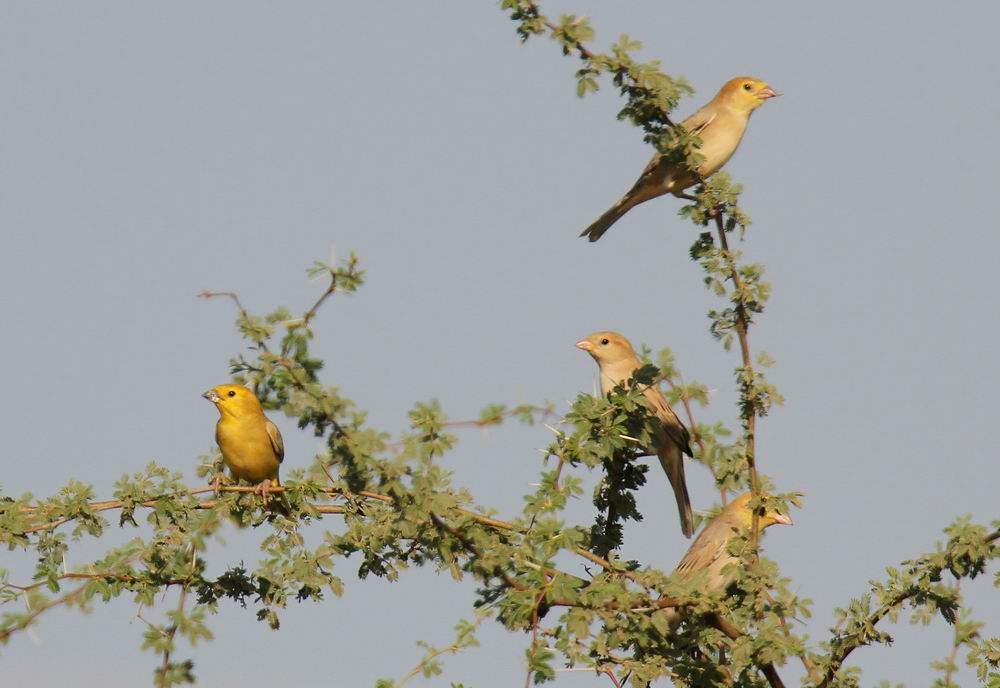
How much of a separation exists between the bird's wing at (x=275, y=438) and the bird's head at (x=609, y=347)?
7.26 feet

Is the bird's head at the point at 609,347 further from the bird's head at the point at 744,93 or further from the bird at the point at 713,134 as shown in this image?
the bird's head at the point at 744,93

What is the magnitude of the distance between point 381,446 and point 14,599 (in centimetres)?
180

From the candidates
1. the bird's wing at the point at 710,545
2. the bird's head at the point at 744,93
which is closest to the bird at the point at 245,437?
the bird's wing at the point at 710,545

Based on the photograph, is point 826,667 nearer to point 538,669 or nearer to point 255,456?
point 538,669

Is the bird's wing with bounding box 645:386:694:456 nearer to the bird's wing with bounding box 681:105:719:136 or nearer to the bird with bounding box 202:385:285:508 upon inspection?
the bird's wing with bounding box 681:105:719:136

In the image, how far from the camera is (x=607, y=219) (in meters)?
8.47

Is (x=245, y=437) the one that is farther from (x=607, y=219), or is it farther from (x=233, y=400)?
(x=607, y=219)

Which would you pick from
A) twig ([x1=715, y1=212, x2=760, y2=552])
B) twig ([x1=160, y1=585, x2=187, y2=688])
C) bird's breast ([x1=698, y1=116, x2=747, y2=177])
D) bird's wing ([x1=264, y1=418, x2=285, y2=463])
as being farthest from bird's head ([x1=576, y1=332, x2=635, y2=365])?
twig ([x1=160, y1=585, x2=187, y2=688])

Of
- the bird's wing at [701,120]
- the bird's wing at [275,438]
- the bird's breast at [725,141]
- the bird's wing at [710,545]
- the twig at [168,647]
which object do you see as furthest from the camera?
the bird's breast at [725,141]

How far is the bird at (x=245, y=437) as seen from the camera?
775 centimetres

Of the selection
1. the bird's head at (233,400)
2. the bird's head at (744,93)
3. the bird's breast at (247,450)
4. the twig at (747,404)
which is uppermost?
→ the bird's head at (744,93)

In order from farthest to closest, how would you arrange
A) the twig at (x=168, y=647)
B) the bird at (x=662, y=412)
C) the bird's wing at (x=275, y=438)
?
the bird's wing at (x=275, y=438)
the bird at (x=662, y=412)
the twig at (x=168, y=647)

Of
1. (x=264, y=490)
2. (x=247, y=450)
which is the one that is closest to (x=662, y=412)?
(x=247, y=450)

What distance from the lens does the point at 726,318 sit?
217 inches
